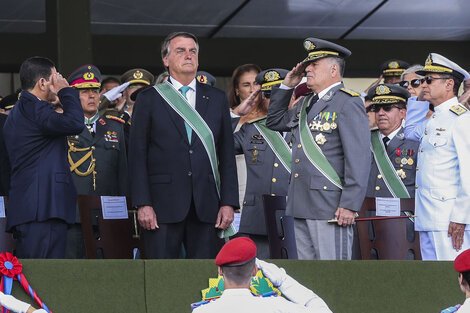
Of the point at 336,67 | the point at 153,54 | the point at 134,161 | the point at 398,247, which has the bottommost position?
the point at 398,247

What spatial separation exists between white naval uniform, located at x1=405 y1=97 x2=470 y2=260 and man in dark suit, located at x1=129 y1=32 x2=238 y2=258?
1.30m

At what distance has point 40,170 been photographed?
19.9 feet

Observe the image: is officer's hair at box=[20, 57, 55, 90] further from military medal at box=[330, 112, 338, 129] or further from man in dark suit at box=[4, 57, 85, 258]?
military medal at box=[330, 112, 338, 129]

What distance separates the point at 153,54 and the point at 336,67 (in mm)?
5589

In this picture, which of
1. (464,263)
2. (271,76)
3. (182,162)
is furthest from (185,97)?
(464,263)

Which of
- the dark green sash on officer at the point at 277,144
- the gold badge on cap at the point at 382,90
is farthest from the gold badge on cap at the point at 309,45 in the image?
the gold badge on cap at the point at 382,90

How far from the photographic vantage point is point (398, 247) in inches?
277

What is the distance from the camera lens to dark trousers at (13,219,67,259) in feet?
19.6

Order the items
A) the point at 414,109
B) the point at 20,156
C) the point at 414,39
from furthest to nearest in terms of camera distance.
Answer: the point at 414,39 < the point at 414,109 < the point at 20,156

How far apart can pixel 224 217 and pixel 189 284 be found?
0.87 m

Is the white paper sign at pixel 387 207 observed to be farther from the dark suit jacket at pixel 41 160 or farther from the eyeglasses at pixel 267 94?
the dark suit jacket at pixel 41 160

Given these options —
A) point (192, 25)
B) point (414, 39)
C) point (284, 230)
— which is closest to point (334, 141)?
point (284, 230)

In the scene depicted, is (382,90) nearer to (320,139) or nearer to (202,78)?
(202,78)

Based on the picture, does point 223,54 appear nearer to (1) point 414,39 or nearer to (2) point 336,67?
(1) point 414,39
